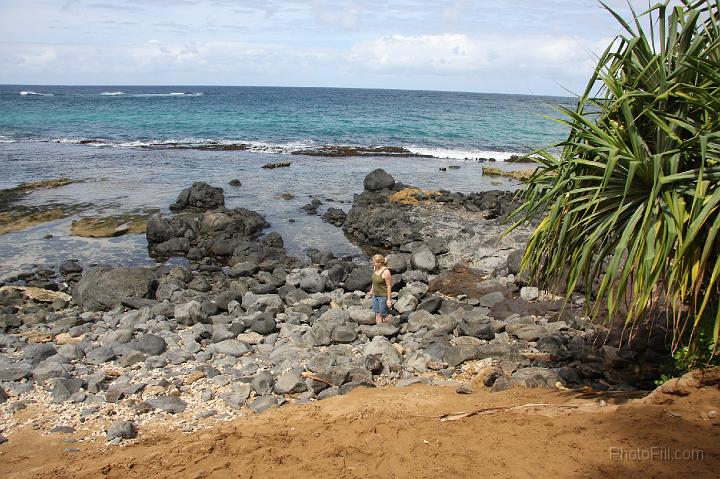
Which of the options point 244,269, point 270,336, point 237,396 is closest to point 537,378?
point 237,396

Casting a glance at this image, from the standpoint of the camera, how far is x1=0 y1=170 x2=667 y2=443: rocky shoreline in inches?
321

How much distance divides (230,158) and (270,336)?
29405 millimetres

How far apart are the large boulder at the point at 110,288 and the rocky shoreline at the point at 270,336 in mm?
33

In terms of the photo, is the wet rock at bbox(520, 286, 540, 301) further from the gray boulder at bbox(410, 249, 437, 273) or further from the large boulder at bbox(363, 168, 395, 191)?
the large boulder at bbox(363, 168, 395, 191)

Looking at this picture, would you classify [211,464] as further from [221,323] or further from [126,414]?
[221,323]

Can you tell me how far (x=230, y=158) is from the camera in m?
38.3

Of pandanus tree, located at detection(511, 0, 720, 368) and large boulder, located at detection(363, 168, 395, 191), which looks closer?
pandanus tree, located at detection(511, 0, 720, 368)

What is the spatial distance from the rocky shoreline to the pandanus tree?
4.79 ft

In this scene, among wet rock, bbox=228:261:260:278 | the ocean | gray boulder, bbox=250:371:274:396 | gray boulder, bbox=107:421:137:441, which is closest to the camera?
gray boulder, bbox=107:421:137:441

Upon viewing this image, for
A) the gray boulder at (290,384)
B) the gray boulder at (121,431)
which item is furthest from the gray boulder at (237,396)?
the gray boulder at (121,431)

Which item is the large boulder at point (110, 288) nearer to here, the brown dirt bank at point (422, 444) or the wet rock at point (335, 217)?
the brown dirt bank at point (422, 444)

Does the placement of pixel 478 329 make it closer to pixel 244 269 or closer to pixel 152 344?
pixel 152 344

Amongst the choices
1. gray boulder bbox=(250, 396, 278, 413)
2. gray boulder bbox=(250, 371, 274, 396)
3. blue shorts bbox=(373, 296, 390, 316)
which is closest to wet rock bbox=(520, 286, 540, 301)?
blue shorts bbox=(373, 296, 390, 316)

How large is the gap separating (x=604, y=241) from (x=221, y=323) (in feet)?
25.7
